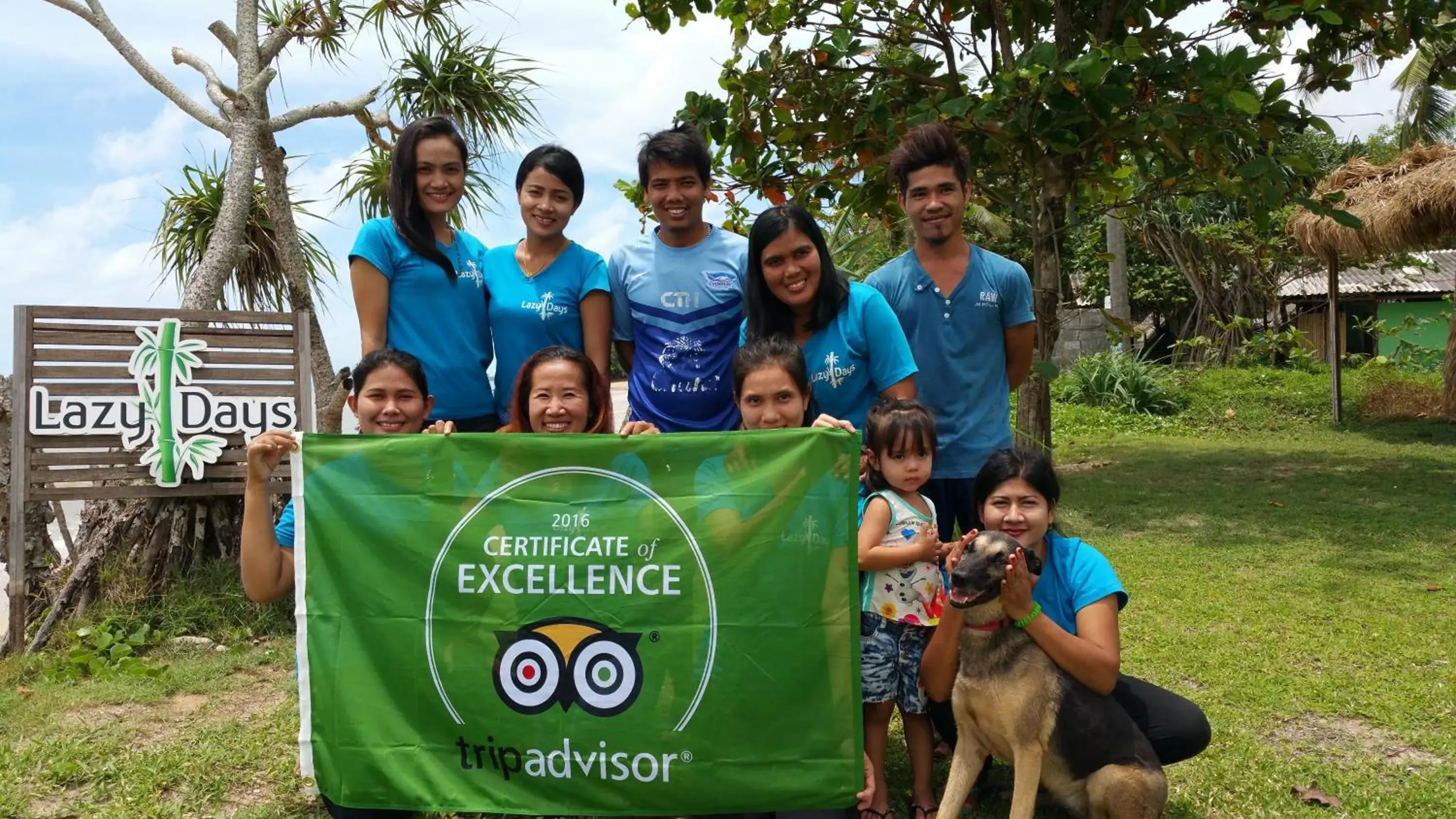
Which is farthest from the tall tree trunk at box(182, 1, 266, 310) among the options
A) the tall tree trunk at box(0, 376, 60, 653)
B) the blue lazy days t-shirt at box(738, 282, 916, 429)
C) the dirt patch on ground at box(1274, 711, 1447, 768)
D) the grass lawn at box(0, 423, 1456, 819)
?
the dirt patch on ground at box(1274, 711, 1447, 768)

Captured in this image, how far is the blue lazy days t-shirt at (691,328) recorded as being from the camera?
3535 millimetres

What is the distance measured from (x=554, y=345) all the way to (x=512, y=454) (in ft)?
1.84

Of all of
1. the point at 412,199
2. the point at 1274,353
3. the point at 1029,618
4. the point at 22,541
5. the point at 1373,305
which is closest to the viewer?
the point at 1029,618

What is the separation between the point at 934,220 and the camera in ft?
11.8

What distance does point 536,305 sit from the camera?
11.8ft

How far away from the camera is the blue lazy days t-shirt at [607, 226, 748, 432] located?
354 centimetres

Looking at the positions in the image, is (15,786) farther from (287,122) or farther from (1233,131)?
(1233,131)

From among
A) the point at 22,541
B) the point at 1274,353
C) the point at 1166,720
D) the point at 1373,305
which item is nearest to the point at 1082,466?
the point at 1166,720

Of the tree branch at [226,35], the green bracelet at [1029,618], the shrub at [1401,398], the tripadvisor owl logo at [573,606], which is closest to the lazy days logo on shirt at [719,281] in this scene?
the tripadvisor owl logo at [573,606]

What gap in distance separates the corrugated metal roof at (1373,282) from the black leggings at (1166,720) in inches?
795

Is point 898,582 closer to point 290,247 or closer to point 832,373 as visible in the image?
point 832,373

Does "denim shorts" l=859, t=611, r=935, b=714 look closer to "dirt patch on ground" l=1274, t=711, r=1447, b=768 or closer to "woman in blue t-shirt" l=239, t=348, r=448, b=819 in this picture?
"woman in blue t-shirt" l=239, t=348, r=448, b=819

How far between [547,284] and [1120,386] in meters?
13.7

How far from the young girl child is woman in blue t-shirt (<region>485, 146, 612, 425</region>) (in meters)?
1.00
